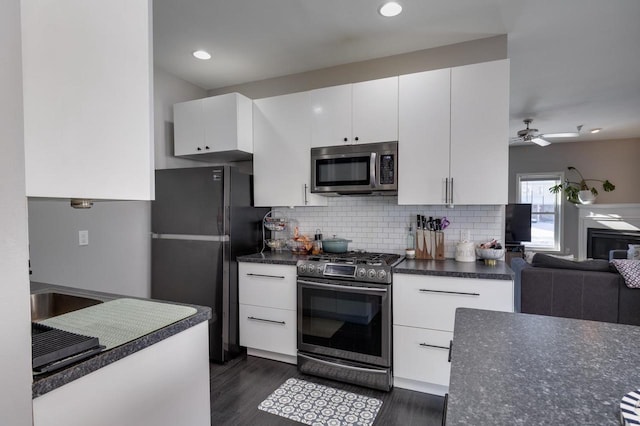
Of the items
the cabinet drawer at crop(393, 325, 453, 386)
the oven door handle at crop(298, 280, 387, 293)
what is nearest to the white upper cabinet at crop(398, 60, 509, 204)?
the oven door handle at crop(298, 280, 387, 293)

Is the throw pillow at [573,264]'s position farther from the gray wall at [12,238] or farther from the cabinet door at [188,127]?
the gray wall at [12,238]

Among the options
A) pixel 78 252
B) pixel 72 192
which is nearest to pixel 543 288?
pixel 72 192

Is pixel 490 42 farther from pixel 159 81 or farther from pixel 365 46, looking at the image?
pixel 159 81

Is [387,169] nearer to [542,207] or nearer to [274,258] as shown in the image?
[274,258]

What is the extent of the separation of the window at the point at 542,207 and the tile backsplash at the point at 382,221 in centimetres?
535

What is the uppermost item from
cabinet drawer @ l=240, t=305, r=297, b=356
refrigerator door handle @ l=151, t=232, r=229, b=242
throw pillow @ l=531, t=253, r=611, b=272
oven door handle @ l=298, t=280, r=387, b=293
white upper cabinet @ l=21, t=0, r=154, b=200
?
white upper cabinet @ l=21, t=0, r=154, b=200

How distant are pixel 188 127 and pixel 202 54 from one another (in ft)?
2.35

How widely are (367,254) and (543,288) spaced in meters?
1.64

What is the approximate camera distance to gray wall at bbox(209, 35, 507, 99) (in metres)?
2.73

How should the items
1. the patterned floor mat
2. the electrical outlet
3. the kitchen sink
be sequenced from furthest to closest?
the electrical outlet
the patterned floor mat
the kitchen sink

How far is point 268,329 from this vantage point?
2.85 metres

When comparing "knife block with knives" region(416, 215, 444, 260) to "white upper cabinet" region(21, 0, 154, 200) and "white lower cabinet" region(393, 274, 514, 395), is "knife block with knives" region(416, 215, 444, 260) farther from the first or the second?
"white upper cabinet" region(21, 0, 154, 200)

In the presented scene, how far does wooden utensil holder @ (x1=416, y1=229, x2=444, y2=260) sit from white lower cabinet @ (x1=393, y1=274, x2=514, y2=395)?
55cm

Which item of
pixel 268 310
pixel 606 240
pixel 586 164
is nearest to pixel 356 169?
pixel 268 310
